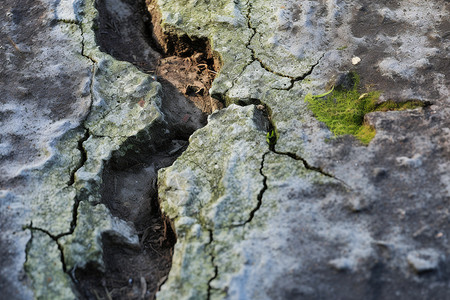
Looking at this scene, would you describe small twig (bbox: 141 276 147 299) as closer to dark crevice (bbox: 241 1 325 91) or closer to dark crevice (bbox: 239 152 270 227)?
dark crevice (bbox: 239 152 270 227)

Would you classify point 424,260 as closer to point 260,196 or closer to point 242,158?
point 260,196

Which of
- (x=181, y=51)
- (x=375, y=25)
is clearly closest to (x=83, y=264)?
(x=181, y=51)

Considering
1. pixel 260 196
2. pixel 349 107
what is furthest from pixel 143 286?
pixel 349 107

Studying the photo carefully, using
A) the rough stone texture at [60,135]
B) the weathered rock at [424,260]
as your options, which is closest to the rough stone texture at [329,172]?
the weathered rock at [424,260]

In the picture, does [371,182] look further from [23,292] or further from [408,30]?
[23,292]

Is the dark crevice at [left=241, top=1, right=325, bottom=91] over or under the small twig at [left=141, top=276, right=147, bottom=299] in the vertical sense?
over

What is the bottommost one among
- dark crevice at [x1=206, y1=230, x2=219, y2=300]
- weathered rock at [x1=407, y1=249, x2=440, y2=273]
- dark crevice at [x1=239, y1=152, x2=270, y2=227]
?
dark crevice at [x1=206, y1=230, x2=219, y2=300]

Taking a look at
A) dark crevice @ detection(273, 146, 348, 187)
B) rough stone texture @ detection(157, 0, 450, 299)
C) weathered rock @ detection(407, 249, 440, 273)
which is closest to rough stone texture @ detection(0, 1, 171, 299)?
rough stone texture @ detection(157, 0, 450, 299)
